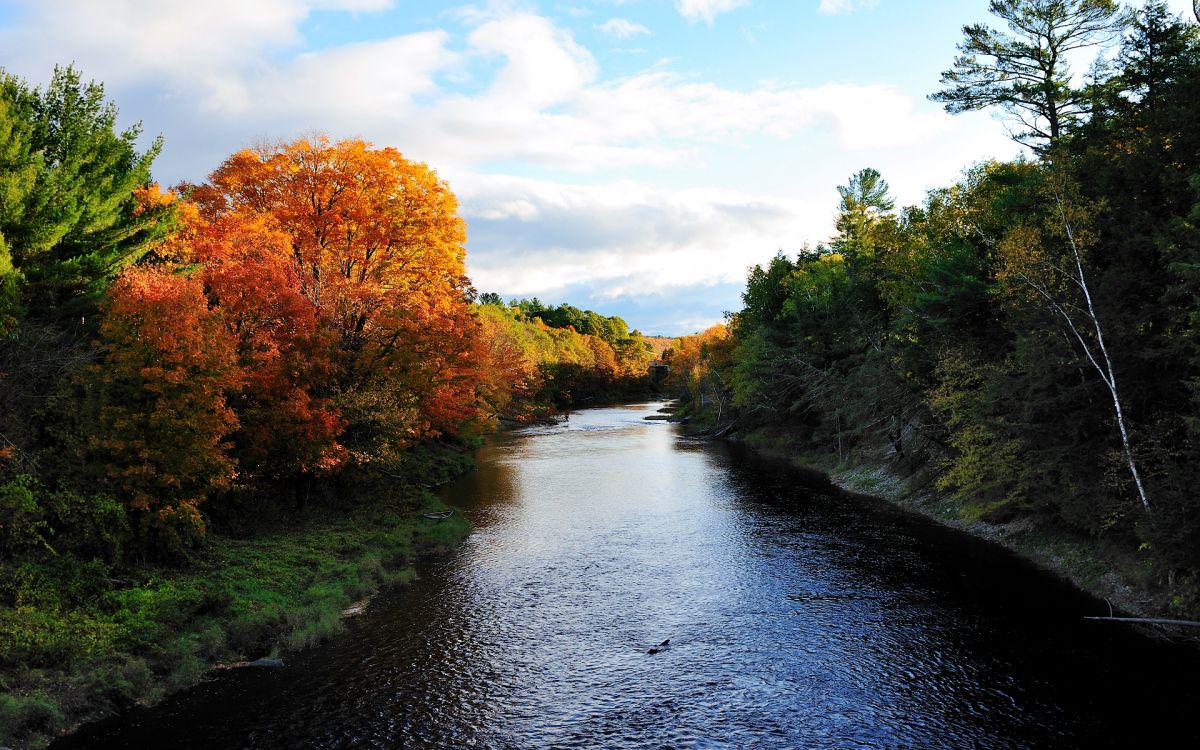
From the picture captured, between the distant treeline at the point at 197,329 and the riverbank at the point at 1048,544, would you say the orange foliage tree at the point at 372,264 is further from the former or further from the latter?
the riverbank at the point at 1048,544

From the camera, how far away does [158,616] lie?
19484 mm

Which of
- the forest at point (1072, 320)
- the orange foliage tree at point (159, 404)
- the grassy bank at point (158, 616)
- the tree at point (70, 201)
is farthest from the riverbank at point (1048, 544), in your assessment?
the tree at point (70, 201)

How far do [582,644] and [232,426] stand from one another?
47.0ft

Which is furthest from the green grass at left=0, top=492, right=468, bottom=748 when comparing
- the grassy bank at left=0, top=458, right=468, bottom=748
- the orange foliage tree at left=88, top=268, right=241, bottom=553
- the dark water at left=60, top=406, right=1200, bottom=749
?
the orange foliage tree at left=88, top=268, right=241, bottom=553

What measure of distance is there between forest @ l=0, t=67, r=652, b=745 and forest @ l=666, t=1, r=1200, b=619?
2516 centimetres

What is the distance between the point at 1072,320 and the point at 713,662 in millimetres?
17338

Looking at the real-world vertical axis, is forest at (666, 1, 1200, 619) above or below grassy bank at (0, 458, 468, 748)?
above

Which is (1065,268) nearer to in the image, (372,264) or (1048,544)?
(1048,544)

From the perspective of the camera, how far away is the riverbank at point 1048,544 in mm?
21766

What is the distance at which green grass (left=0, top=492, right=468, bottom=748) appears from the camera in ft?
52.1

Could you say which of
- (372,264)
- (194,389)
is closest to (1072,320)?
→ (194,389)

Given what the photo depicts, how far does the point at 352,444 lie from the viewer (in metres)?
32.8

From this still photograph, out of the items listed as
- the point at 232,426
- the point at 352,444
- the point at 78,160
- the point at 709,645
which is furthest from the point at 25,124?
the point at 709,645

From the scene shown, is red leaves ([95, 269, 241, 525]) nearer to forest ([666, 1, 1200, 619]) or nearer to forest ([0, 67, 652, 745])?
forest ([0, 67, 652, 745])
